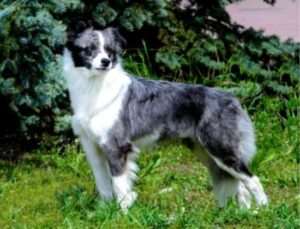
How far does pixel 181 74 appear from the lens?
28.6 feet

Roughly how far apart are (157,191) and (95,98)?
4.01ft

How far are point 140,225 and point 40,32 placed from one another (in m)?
2.06

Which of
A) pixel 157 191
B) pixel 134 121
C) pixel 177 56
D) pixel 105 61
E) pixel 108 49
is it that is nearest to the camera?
pixel 105 61

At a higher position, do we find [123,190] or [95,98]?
[95,98]

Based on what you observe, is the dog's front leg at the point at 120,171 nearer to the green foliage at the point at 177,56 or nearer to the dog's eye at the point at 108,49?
the dog's eye at the point at 108,49

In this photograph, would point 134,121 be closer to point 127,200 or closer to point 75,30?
point 127,200

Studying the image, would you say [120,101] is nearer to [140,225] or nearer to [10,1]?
[140,225]

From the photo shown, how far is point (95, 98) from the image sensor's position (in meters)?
6.09

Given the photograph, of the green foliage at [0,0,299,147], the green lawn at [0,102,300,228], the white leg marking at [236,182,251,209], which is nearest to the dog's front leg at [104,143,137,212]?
the green lawn at [0,102,300,228]

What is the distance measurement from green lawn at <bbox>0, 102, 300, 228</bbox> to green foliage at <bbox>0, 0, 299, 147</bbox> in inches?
14.5

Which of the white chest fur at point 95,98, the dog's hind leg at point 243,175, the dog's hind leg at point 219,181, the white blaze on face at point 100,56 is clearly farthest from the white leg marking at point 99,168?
the dog's hind leg at point 243,175

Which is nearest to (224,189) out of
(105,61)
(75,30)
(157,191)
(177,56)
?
(157,191)

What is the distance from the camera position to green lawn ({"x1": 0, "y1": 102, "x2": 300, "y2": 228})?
5836 millimetres

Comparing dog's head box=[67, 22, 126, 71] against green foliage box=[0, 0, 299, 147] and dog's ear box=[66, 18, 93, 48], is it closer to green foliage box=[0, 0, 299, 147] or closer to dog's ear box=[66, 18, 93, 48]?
dog's ear box=[66, 18, 93, 48]
